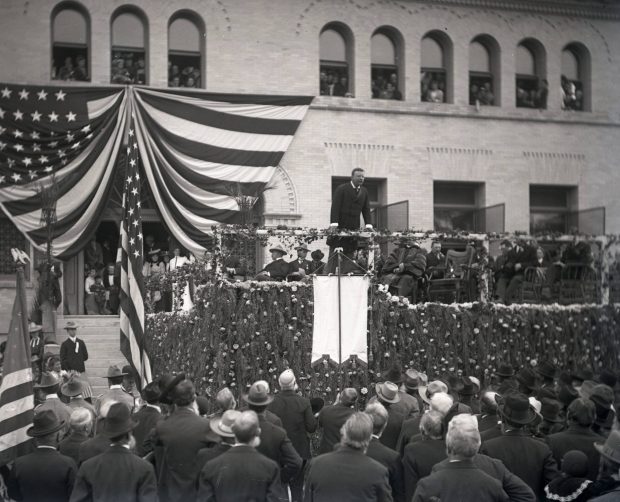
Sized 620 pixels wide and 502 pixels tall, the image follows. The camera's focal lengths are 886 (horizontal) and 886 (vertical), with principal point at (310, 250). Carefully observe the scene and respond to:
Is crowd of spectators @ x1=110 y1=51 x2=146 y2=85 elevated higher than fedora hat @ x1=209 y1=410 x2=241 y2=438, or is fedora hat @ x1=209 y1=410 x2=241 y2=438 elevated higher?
crowd of spectators @ x1=110 y1=51 x2=146 y2=85

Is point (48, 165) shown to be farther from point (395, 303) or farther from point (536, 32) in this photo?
point (536, 32)

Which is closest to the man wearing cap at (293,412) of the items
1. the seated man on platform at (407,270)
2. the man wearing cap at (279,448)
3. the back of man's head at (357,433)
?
the man wearing cap at (279,448)

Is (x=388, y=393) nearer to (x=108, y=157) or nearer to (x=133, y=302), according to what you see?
(x=133, y=302)

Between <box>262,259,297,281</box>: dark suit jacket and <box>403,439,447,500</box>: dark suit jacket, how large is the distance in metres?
8.90

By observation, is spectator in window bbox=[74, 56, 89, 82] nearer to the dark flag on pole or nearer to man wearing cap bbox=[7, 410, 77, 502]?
the dark flag on pole

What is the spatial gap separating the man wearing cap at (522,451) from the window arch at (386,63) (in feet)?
70.7

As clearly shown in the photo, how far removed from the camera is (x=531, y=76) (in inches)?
1169

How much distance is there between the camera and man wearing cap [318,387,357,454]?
9.60 m

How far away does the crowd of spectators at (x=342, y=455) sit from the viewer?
6117 millimetres

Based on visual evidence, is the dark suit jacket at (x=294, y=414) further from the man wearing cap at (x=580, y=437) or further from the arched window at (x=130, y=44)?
the arched window at (x=130, y=44)

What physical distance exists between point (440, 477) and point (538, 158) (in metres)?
24.4

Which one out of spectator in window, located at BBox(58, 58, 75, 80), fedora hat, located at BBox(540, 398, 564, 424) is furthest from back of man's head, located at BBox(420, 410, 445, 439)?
spectator in window, located at BBox(58, 58, 75, 80)

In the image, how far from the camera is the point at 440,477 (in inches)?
233

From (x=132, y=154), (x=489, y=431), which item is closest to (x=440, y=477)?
(x=489, y=431)
